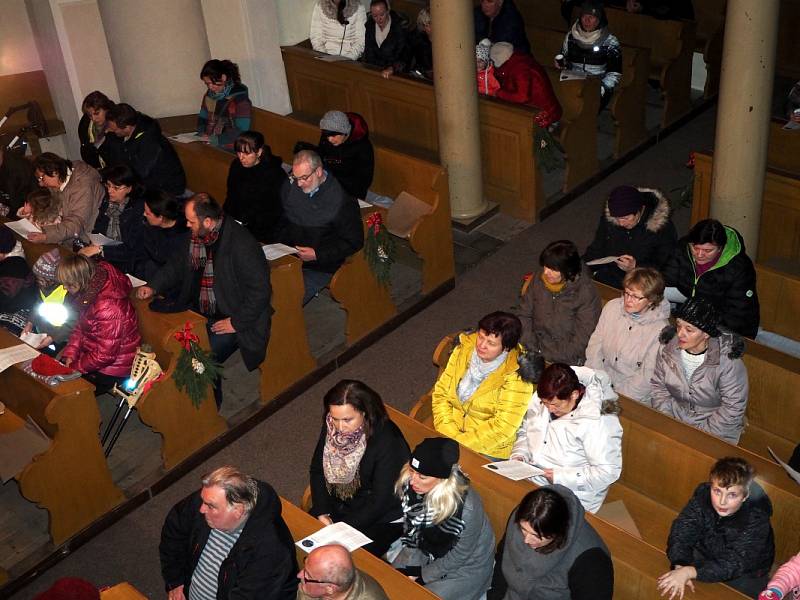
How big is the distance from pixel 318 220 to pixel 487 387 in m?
2.18

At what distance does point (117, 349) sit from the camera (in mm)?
6102

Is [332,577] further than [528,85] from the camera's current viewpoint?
No

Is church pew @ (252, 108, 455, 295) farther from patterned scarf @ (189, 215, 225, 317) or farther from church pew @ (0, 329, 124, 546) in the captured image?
church pew @ (0, 329, 124, 546)

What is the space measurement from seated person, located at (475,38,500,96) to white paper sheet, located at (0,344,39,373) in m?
4.49

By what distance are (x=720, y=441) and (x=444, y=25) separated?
426 centimetres

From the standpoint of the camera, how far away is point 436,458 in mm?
4312

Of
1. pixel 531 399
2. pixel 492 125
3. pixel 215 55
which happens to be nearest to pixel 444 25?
pixel 492 125

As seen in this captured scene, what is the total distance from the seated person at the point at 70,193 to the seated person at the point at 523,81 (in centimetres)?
353

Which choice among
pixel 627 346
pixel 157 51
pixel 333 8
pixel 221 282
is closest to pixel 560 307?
pixel 627 346

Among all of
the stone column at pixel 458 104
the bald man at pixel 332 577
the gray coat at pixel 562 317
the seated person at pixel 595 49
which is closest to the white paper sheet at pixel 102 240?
the stone column at pixel 458 104

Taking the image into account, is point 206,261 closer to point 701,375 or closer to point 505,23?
point 701,375

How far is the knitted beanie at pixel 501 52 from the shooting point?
852 cm

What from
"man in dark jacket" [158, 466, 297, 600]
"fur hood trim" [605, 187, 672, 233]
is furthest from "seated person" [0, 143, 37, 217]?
"fur hood trim" [605, 187, 672, 233]

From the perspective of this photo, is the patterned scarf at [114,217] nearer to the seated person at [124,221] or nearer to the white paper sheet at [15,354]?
the seated person at [124,221]
